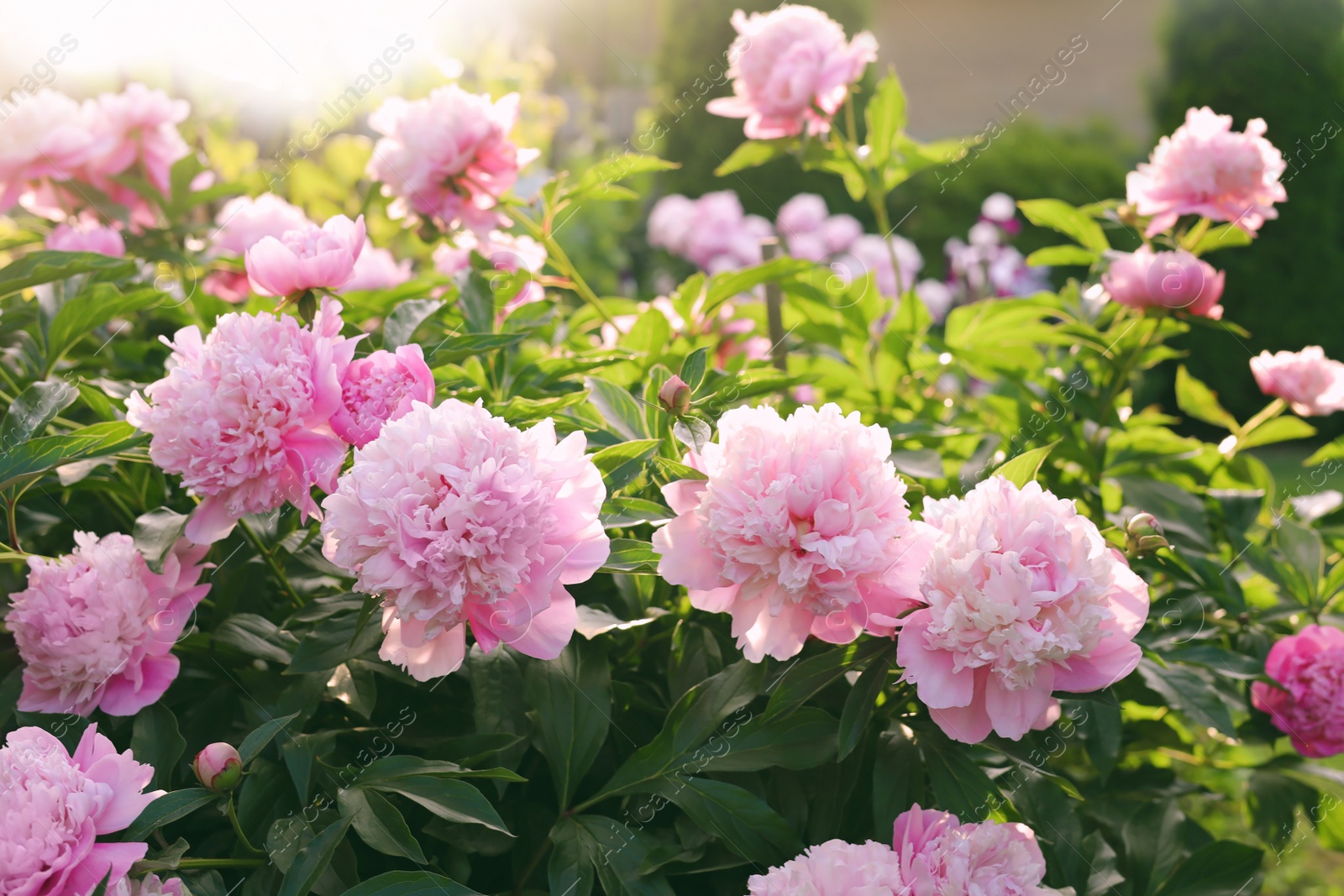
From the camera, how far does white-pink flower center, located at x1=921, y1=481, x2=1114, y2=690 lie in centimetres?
77

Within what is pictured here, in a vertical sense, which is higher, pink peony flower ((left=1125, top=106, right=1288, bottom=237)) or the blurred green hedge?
pink peony flower ((left=1125, top=106, right=1288, bottom=237))

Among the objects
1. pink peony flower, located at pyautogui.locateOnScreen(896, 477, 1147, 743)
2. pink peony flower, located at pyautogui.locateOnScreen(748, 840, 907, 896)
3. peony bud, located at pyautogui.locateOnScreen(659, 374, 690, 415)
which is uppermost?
peony bud, located at pyautogui.locateOnScreen(659, 374, 690, 415)

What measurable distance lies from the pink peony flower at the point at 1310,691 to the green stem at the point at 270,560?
1143mm

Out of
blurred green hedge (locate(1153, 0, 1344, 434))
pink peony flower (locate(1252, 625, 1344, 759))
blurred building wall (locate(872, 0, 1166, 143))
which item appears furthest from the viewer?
blurred building wall (locate(872, 0, 1166, 143))

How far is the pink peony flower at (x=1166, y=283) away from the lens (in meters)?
1.35

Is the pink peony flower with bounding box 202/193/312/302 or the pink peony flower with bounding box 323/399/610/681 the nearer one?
the pink peony flower with bounding box 323/399/610/681

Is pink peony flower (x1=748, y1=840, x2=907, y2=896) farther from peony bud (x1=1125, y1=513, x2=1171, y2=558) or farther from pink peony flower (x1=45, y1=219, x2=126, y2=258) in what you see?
pink peony flower (x1=45, y1=219, x2=126, y2=258)

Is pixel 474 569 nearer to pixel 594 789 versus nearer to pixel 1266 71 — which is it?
pixel 594 789

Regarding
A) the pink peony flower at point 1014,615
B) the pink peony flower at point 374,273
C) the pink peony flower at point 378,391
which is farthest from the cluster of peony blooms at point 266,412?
the pink peony flower at point 374,273

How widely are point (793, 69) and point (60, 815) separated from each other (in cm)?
138

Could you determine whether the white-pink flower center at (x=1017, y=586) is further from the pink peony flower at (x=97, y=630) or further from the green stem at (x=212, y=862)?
the pink peony flower at (x=97, y=630)

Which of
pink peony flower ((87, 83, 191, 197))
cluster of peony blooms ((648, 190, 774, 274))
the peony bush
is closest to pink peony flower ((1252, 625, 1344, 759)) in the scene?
the peony bush

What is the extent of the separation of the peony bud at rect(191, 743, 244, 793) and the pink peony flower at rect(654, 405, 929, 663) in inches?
14.7

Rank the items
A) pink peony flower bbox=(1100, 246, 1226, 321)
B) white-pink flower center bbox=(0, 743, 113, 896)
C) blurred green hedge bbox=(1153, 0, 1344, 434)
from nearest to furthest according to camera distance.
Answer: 1. white-pink flower center bbox=(0, 743, 113, 896)
2. pink peony flower bbox=(1100, 246, 1226, 321)
3. blurred green hedge bbox=(1153, 0, 1344, 434)
